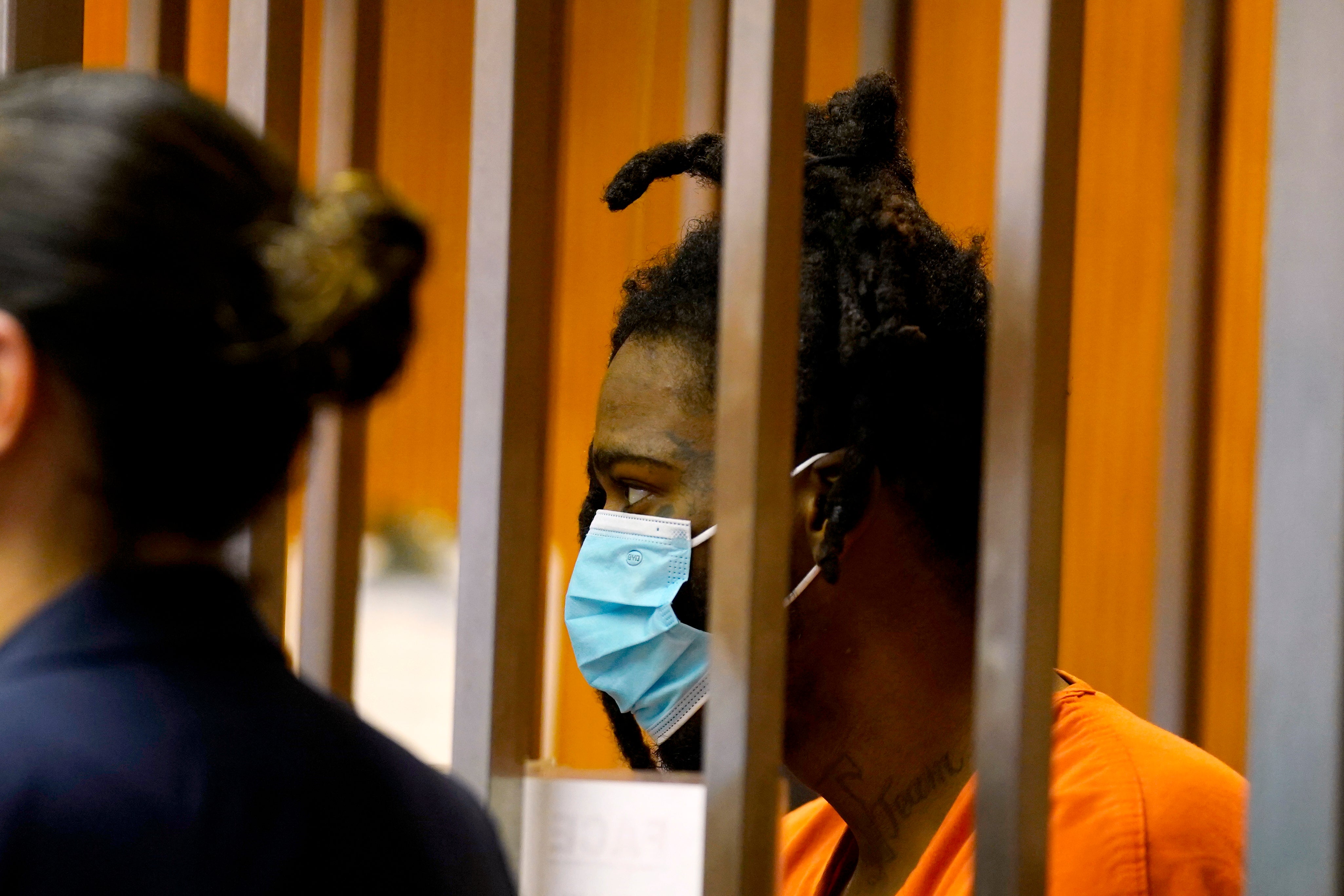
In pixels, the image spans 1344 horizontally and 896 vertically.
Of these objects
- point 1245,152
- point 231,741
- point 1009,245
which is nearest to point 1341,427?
point 1009,245

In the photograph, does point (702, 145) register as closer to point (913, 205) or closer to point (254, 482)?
point (913, 205)

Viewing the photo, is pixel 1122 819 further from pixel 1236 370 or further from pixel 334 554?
pixel 1236 370

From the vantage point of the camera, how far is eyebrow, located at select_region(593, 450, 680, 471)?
1412mm

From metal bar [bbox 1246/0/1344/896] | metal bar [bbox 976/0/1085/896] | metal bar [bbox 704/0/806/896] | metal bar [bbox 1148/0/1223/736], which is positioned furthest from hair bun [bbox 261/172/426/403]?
metal bar [bbox 1148/0/1223/736]

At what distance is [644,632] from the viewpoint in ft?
4.29

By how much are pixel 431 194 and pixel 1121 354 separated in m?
1.83

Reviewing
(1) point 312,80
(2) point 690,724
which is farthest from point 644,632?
(1) point 312,80

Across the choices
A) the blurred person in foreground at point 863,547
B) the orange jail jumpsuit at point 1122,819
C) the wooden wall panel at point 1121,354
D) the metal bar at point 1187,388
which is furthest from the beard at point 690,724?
the wooden wall panel at point 1121,354

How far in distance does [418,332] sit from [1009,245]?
1.30ft

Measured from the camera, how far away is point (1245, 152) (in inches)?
87.3

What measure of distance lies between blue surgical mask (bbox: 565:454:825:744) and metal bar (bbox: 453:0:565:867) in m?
0.28

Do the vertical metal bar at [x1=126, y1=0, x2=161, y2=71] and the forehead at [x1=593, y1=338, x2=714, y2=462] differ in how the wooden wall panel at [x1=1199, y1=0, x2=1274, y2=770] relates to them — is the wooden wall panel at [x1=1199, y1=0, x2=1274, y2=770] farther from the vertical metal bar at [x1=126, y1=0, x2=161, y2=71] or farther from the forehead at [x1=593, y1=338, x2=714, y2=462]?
the vertical metal bar at [x1=126, y1=0, x2=161, y2=71]

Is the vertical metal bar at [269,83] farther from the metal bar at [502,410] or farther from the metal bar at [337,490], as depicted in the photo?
the metal bar at [502,410]

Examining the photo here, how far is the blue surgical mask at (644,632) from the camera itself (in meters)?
1.31
